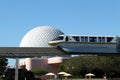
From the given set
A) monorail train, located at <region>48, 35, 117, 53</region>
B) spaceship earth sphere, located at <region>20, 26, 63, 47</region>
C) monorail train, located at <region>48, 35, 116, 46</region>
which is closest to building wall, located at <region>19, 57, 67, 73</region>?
spaceship earth sphere, located at <region>20, 26, 63, 47</region>

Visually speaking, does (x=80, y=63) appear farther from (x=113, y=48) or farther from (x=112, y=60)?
(x=113, y=48)

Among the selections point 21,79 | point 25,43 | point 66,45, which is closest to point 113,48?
point 66,45

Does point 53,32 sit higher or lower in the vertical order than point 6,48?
higher

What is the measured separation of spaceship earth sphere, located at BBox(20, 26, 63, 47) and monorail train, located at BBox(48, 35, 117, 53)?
235 feet

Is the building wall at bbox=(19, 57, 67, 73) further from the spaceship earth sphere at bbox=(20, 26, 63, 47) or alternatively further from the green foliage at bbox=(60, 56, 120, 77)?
the green foliage at bbox=(60, 56, 120, 77)

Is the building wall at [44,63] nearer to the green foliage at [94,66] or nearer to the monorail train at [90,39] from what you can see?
the green foliage at [94,66]

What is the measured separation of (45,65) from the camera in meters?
129

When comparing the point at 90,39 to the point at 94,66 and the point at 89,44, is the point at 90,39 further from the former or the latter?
the point at 94,66

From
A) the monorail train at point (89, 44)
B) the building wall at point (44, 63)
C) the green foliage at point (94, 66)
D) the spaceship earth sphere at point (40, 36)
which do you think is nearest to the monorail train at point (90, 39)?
the monorail train at point (89, 44)

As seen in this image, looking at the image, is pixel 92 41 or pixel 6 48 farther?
pixel 92 41

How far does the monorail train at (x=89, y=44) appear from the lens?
5869cm

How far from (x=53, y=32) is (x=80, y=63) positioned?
150 ft

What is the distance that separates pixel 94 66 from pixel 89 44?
1337 inches

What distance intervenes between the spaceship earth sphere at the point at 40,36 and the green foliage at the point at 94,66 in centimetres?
3976
